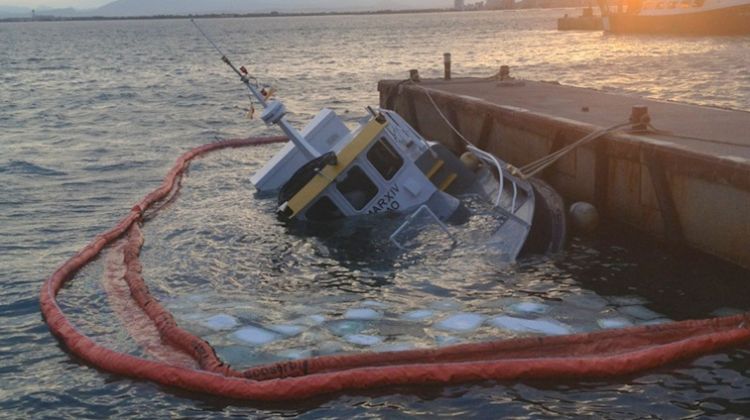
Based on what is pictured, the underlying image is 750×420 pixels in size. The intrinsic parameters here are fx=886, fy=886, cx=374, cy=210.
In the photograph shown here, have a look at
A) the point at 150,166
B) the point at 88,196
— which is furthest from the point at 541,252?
the point at 150,166

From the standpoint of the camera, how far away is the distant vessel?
287 feet

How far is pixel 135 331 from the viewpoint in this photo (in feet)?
35.7

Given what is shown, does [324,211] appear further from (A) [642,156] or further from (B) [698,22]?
(B) [698,22]

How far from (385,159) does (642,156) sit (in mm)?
4434

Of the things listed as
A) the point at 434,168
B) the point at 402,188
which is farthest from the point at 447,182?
the point at 402,188

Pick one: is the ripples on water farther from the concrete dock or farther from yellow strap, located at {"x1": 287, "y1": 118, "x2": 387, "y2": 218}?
yellow strap, located at {"x1": 287, "y1": 118, "x2": 387, "y2": 218}

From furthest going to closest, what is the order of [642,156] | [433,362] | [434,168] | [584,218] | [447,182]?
[447,182], [434,168], [584,218], [642,156], [433,362]

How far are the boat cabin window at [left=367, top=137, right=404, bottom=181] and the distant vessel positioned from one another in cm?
8048

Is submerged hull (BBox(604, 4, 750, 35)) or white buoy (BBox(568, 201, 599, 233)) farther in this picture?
submerged hull (BBox(604, 4, 750, 35))

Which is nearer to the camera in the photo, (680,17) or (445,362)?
(445,362)

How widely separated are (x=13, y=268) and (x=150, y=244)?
2339 millimetres

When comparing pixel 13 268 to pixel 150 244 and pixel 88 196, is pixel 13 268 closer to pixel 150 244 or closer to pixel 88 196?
pixel 150 244

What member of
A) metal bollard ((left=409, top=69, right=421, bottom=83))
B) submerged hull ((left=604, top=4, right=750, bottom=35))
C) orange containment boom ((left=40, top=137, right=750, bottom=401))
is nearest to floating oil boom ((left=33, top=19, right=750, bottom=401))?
orange containment boom ((left=40, top=137, right=750, bottom=401))

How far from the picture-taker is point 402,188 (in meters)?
15.6
